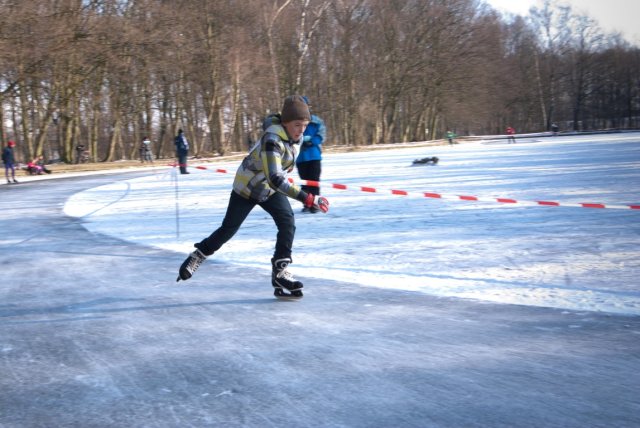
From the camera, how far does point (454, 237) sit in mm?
8602

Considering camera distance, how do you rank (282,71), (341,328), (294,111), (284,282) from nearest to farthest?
(341,328), (294,111), (284,282), (282,71)

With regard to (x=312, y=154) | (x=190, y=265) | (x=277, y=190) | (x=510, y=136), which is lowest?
(x=190, y=265)

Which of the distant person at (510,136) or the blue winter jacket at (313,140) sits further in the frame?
the distant person at (510,136)

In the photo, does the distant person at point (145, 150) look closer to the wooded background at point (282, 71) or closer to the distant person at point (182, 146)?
the wooded background at point (282, 71)

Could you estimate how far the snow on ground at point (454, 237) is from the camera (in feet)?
19.6

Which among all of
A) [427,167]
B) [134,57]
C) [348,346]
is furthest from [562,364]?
[134,57]

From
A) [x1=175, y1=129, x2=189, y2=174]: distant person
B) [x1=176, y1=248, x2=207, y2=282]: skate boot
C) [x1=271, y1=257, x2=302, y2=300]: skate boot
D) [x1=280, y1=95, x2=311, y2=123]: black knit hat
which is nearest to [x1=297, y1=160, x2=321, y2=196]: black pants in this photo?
[x1=176, y1=248, x2=207, y2=282]: skate boot

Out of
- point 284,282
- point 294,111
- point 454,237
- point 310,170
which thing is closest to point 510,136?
point 310,170

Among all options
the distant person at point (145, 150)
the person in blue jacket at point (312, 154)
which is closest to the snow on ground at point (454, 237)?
the person in blue jacket at point (312, 154)

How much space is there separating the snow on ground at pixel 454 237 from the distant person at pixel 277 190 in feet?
3.13

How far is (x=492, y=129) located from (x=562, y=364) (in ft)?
292

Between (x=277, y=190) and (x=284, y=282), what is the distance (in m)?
0.80

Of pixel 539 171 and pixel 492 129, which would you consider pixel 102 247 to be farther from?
pixel 492 129

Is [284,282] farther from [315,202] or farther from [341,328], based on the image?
[341,328]
